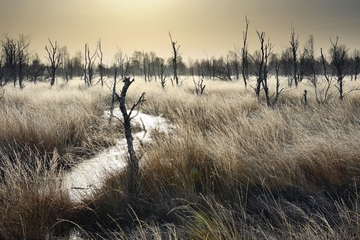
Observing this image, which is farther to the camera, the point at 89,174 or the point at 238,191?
the point at 89,174

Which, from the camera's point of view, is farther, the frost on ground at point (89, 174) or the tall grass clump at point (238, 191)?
the frost on ground at point (89, 174)

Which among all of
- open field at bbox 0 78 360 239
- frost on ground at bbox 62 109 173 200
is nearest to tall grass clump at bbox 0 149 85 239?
open field at bbox 0 78 360 239

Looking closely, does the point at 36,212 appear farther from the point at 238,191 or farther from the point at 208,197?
the point at 238,191

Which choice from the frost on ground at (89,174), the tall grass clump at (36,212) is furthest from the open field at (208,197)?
the frost on ground at (89,174)

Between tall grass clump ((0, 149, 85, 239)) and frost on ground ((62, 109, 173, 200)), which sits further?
frost on ground ((62, 109, 173, 200))

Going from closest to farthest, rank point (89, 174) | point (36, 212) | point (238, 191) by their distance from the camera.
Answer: point (36, 212)
point (238, 191)
point (89, 174)

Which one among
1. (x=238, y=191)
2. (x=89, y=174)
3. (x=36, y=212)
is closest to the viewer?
(x=36, y=212)

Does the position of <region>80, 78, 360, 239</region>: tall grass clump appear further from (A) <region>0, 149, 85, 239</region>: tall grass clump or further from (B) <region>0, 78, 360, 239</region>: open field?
(A) <region>0, 149, 85, 239</region>: tall grass clump

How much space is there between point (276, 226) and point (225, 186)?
0.65 meters

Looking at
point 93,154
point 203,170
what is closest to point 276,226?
point 203,170

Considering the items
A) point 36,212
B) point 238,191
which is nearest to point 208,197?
point 238,191

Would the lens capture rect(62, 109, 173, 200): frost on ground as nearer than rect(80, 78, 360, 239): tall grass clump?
No

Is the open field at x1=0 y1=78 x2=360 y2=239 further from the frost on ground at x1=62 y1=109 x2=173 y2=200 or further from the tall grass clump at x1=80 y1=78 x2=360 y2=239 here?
the frost on ground at x1=62 y1=109 x2=173 y2=200

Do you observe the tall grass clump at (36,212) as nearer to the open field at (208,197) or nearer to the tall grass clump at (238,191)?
the open field at (208,197)
